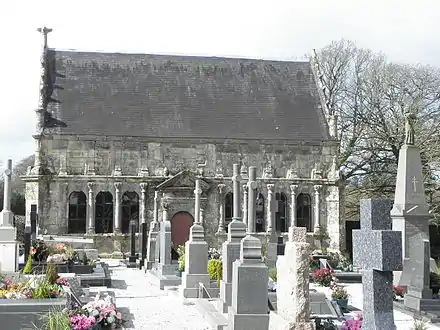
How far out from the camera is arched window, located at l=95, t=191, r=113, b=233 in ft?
103

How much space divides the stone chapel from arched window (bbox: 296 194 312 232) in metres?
0.06

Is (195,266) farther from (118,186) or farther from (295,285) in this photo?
(118,186)

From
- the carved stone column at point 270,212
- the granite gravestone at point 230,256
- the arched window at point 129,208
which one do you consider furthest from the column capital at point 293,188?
the granite gravestone at point 230,256

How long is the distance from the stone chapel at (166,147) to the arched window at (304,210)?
0.06m

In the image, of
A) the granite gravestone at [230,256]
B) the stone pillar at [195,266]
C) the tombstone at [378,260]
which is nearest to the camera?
the tombstone at [378,260]

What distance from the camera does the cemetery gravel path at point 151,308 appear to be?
12552mm

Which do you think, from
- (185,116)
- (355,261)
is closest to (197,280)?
(355,261)

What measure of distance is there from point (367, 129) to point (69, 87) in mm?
16410

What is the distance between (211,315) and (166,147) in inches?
779

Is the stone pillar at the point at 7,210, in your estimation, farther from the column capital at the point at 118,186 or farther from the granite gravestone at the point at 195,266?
the column capital at the point at 118,186

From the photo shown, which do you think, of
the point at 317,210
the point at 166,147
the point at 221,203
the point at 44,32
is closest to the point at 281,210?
the point at 317,210

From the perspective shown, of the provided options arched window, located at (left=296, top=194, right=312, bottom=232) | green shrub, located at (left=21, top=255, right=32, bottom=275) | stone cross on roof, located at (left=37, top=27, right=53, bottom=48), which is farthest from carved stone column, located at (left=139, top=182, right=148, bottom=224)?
green shrub, located at (left=21, top=255, right=32, bottom=275)

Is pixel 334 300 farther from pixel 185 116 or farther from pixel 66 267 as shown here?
pixel 185 116

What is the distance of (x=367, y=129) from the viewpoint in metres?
37.0
